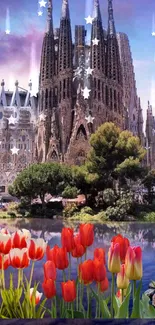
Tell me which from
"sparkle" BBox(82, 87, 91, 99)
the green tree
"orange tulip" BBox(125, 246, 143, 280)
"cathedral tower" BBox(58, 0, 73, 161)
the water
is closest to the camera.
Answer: "orange tulip" BBox(125, 246, 143, 280)

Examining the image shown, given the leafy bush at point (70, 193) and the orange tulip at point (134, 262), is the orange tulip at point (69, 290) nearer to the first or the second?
the orange tulip at point (134, 262)

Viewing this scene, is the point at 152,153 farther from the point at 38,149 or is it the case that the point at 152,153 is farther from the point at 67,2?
the point at 67,2

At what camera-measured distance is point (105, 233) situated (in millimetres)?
4691

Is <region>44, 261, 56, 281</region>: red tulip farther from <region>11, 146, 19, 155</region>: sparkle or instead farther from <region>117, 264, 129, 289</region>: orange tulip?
<region>11, 146, 19, 155</region>: sparkle

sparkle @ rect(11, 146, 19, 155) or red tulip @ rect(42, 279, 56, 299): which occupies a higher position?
sparkle @ rect(11, 146, 19, 155)

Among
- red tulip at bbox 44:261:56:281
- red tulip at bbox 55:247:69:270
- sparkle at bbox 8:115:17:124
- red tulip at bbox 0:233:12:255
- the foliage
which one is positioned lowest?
the foliage

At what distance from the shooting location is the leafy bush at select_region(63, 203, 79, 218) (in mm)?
6035

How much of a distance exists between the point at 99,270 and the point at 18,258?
0.16 m

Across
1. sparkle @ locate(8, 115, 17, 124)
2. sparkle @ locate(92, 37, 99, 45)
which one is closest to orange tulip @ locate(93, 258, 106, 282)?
sparkle @ locate(92, 37, 99, 45)

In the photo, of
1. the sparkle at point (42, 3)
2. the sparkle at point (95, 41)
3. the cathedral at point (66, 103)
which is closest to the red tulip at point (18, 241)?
the sparkle at point (42, 3)

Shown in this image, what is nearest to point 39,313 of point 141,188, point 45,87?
point 45,87

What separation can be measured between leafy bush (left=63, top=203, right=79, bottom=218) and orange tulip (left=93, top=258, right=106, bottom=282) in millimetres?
5185

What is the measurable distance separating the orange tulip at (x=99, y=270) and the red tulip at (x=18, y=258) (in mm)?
138

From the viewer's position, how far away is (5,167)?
6.07 metres
